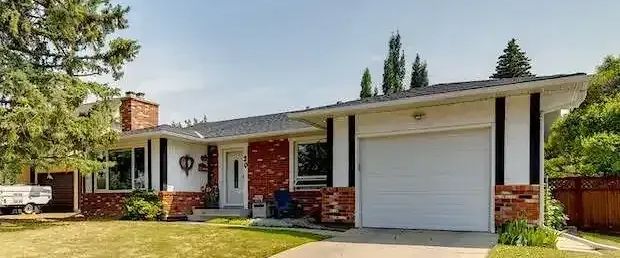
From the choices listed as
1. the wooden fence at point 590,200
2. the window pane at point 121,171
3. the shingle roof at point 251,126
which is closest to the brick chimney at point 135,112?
the window pane at point 121,171

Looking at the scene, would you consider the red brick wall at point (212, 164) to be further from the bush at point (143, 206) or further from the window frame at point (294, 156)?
the window frame at point (294, 156)

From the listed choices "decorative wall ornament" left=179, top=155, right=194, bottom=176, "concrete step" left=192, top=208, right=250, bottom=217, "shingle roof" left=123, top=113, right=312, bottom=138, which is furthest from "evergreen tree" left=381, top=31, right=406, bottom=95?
"concrete step" left=192, top=208, right=250, bottom=217

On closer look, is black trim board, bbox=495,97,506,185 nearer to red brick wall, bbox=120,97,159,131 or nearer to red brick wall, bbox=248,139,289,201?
red brick wall, bbox=248,139,289,201

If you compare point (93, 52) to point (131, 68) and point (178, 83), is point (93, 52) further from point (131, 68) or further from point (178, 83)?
point (178, 83)

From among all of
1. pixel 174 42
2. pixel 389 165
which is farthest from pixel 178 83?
pixel 389 165

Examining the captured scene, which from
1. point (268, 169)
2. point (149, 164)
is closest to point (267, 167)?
point (268, 169)

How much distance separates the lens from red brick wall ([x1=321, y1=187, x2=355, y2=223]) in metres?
11.2

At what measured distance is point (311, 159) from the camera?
15.0 meters

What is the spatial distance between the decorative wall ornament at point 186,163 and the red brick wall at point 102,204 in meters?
2.02

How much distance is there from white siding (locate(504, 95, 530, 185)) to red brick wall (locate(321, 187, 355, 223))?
3359 mm

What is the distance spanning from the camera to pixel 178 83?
2153cm

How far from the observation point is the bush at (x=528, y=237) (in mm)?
8305

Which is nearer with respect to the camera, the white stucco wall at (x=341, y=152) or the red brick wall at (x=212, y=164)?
the white stucco wall at (x=341, y=152)

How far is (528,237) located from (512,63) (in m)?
25.8
